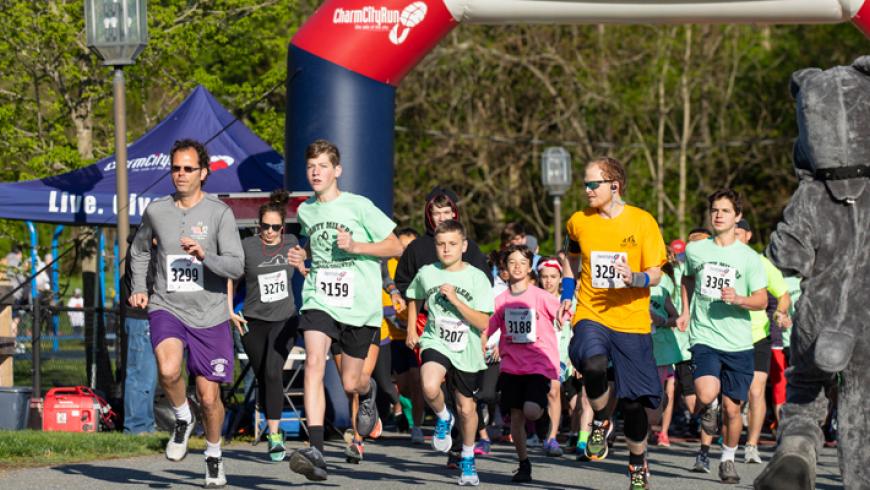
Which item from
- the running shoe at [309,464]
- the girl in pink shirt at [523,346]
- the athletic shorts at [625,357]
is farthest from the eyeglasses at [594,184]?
the running shoe at [309,464]

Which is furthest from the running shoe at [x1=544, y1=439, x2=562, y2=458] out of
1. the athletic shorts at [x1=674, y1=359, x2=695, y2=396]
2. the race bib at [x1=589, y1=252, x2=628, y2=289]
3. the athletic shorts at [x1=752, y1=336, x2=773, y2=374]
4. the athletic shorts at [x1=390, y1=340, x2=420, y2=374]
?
the race bib at [x1=589, y1=252, x2=628, y2=289]

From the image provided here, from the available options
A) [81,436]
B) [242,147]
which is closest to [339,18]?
[242,147]

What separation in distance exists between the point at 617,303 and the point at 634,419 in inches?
27.7

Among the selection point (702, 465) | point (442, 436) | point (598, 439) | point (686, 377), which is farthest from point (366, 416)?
point (686, 377)

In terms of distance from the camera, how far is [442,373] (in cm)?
1079

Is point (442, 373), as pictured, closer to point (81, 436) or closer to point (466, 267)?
point (466, 267)

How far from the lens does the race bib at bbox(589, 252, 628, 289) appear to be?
32.8 feet

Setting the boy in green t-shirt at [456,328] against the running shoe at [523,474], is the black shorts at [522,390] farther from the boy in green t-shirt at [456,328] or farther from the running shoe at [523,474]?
the boy in green t-shirt at [456,328]

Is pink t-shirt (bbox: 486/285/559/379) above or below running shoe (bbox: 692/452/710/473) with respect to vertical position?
above

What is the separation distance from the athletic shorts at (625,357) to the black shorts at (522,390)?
1344 mm

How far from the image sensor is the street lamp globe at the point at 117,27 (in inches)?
564

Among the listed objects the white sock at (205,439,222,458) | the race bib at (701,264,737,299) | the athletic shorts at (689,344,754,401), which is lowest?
the white sock at (205,439,222,458)

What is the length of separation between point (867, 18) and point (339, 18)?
15.2 ft

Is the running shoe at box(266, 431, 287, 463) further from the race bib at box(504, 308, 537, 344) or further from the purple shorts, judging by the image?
the race bib at box(504, 308, 537, 344)
